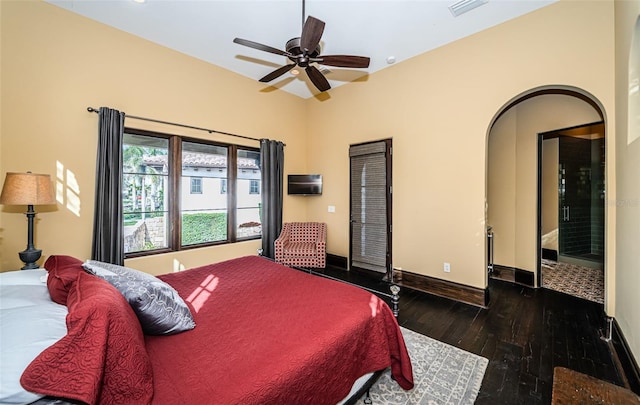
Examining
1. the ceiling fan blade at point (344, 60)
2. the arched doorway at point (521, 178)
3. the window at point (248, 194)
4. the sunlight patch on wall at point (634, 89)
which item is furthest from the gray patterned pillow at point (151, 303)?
the arched doorway at point (521, 178)

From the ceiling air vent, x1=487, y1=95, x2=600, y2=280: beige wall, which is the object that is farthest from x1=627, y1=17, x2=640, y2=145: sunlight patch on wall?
x1=487, y1=95, x2=600, y2=280: beige wall

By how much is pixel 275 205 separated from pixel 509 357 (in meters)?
3.70

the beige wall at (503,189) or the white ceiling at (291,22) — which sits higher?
the white ceiling at (291,22)

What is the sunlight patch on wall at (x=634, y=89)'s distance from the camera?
191cm

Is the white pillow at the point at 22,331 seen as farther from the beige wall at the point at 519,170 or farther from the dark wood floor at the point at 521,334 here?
the beige wall at the point at 519,170

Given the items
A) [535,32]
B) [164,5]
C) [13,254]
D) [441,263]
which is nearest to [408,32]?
[535,32]

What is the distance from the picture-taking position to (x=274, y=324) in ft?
5.06

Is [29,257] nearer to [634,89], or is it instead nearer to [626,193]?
[626,193]

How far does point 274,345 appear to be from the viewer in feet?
4.36

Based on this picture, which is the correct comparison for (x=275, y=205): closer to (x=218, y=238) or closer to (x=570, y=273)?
(x=218, y=238)

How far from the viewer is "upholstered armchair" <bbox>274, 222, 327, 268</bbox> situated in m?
4.15

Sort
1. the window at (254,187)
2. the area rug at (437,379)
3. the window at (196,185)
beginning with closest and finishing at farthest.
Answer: the area rug at (437,379)
the window at (196,185)
the window at (254,187)

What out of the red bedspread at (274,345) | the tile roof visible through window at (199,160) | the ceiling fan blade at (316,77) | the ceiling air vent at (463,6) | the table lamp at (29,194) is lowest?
the red bedspread at (274,345)

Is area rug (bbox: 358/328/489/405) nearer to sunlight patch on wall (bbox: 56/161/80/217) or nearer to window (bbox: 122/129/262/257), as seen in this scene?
window (bbox: 122/129/262/257)
